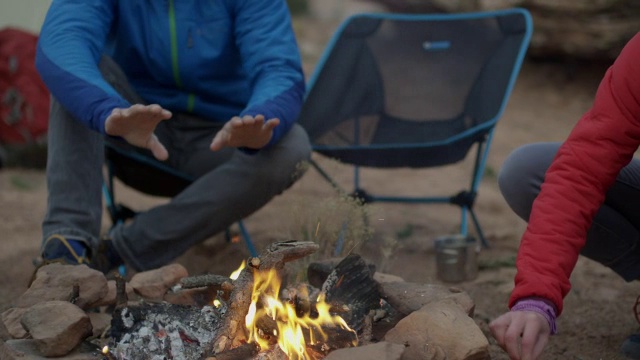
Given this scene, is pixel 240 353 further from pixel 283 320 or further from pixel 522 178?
pixel 522 178

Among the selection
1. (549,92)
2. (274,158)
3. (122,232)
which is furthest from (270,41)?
(549,92)

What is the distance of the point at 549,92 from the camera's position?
7195mm

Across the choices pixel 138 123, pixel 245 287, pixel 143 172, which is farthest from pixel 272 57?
pixel 245 287

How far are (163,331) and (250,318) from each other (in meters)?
0.25

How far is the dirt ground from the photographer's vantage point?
299cm

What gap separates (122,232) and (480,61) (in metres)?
2.13

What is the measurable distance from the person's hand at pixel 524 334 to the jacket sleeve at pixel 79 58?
1.41m

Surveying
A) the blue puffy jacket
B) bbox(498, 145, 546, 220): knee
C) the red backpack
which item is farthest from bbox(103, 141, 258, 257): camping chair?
the red backpack

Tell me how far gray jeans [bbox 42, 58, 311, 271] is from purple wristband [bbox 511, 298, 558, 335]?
1.26 metres

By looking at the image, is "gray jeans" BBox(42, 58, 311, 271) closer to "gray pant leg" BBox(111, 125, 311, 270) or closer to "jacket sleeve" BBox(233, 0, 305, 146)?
"gray pant leg" BBox(111, 125, 311, 270)

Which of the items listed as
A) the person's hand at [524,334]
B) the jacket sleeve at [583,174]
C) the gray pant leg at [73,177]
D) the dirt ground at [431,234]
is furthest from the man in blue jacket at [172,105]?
the person's hand at [524,334]

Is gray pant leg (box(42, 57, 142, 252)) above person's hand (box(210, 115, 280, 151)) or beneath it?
beneath

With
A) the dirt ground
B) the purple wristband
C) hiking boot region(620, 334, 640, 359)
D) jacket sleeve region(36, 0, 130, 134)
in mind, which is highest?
jacket sleeve region(36, 0, 130, 134)

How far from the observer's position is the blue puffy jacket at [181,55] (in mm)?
2846
